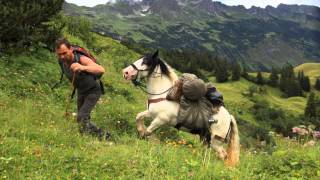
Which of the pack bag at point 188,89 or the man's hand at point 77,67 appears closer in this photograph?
the man's hand at point 77,67

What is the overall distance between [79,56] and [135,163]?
3656mm

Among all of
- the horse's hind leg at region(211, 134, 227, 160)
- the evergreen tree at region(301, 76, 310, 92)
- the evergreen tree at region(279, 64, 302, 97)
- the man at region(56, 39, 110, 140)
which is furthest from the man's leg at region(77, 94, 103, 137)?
the evergreen tree at region(301, 76, 310, 92)

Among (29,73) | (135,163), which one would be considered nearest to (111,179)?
(135,163)

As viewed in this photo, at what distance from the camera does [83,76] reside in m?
11.3

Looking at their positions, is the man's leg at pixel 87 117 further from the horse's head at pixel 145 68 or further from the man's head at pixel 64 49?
the man's head at pixel 64 49

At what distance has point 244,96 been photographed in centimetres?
11669

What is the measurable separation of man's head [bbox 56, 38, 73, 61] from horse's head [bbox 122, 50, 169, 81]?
1545mm

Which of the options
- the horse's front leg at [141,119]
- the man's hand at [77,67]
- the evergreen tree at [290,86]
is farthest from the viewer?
the evergreen tree at [290,86]

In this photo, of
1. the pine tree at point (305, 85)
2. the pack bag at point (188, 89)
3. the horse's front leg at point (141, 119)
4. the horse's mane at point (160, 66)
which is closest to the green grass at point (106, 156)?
the horse's front leg at point (141, 119)

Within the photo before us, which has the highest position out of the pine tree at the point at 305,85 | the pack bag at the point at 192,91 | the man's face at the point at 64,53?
the man's face at the point at 64,53

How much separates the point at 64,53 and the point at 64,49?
12cm

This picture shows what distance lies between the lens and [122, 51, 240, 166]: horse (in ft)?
37.0

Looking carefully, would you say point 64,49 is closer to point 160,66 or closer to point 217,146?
point 160,66

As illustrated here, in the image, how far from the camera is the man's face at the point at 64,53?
1086 centimetres
